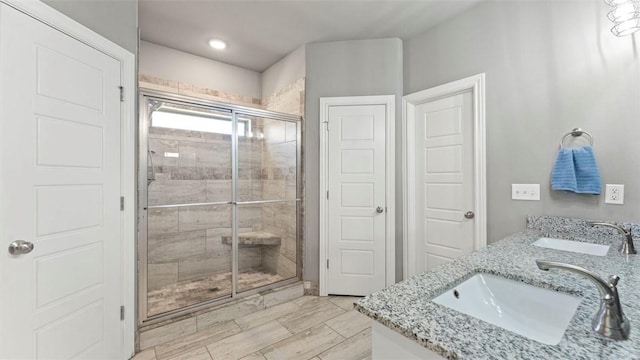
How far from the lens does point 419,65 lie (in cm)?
263

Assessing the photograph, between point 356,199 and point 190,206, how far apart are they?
5.63 ft

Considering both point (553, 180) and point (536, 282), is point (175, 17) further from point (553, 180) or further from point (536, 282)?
point (553, 180)

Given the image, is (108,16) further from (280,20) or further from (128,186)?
(280,20)

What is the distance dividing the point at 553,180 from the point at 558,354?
165 centimetres

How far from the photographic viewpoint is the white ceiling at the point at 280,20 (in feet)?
7.34

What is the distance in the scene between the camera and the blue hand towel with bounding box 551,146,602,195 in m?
1.63

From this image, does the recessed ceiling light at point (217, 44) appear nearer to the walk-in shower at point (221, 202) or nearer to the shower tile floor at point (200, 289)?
the walk-in shower at point (221, 202)

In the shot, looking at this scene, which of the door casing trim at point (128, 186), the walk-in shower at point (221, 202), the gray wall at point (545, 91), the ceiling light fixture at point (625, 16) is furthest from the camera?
the walk-in shower at point (221, 202)

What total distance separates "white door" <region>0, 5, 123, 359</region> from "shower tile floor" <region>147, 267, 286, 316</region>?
0.59 metres

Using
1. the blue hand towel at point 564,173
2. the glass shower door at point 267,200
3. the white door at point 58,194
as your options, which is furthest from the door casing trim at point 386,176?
the white door at point 58,194

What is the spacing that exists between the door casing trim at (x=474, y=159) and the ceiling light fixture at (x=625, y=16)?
0.75 m

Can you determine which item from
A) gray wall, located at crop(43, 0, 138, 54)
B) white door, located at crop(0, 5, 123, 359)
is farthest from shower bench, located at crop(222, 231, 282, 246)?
gray wall, located at crop(43, 0, 138, 54)

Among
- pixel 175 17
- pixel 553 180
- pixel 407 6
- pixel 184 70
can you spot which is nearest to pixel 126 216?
pixel 175 17

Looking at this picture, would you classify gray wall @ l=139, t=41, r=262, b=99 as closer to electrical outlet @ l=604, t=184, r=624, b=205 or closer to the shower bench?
the shower bench
